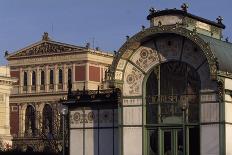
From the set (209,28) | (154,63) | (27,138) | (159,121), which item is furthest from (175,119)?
(27,138)

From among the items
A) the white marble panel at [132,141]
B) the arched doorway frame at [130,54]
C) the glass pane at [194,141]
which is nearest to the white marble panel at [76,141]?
the arched doorway frame at [130,54]

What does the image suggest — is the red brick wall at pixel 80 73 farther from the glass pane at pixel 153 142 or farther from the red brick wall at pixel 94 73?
the glass pane at pixel 153 142

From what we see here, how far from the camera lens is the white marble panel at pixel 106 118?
36938mm

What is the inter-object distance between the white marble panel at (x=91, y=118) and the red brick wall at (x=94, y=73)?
2336 inches

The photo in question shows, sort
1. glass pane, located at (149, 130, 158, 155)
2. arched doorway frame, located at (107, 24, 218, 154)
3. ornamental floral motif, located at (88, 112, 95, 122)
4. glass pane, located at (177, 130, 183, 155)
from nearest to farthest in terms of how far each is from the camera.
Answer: arched doorway frame, located at (107, 24, 218, 154) → glass pane, located at (177, 130, 183, 155) → glass pane, located at (149, 130, 158, 155) → ornamental floral motif, located at (88, 112, 95, 122)

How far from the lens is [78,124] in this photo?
38094 mm

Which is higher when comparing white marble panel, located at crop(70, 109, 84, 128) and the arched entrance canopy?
the arched entrance canopy

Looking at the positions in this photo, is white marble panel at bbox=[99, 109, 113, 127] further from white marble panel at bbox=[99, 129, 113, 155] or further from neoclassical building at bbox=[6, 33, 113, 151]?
neoclassical building at bbox=[6, 33, 113, 151]

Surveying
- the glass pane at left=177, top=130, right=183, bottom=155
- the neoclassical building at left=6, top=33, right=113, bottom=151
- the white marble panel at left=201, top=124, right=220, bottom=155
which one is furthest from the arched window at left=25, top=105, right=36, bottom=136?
the white marble panel at left=201, top=124, right=220, bottom=155

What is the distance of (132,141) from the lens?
114 feet

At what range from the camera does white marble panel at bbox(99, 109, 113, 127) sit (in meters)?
36.9

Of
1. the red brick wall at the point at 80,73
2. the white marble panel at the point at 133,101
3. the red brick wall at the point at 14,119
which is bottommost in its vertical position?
the red brick wall at the point at 14,119

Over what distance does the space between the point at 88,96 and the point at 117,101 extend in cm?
223

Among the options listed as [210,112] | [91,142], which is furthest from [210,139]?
[91,142]
